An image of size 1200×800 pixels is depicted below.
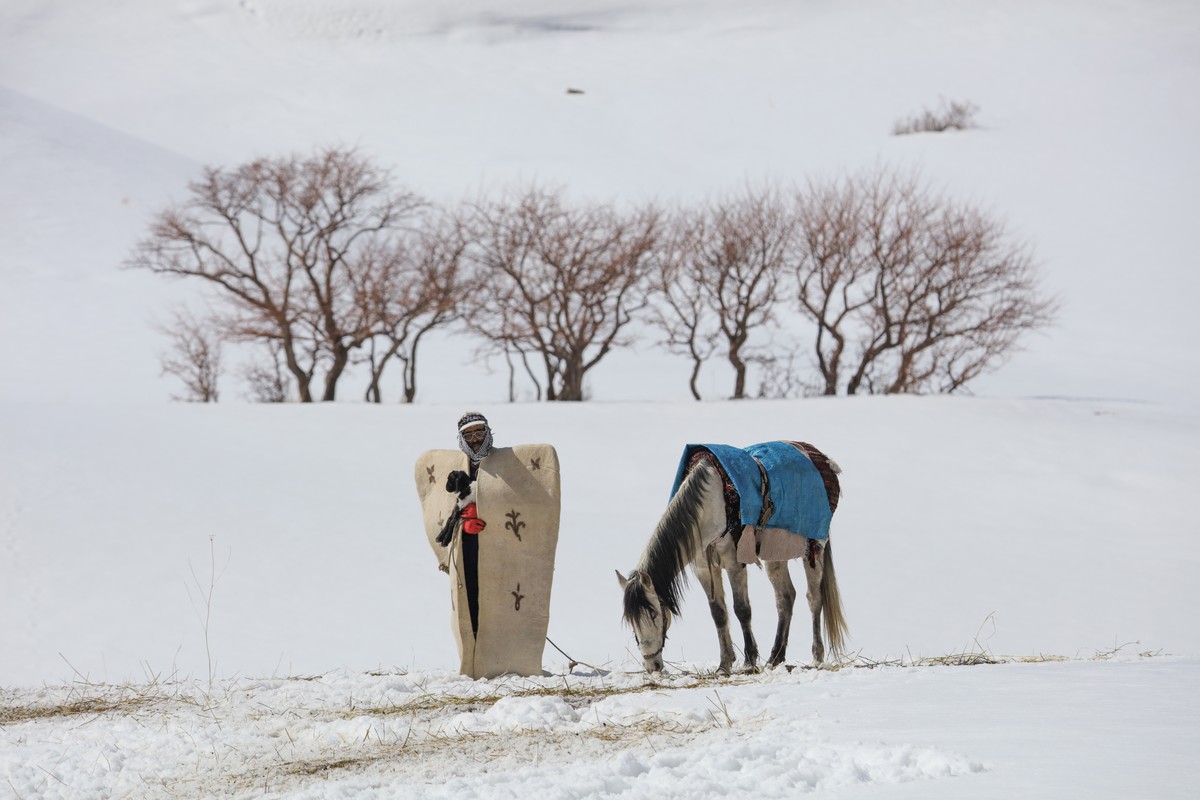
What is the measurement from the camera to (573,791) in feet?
13.4

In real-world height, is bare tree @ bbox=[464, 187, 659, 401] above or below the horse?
above

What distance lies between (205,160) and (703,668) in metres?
63.6

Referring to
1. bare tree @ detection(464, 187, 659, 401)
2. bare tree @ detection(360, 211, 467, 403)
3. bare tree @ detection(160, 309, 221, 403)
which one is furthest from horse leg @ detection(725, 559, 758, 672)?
bare tree @ detection(160, 309, 221, 403)

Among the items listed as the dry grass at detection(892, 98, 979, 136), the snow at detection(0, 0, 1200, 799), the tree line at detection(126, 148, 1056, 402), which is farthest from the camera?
the dry grass at detection(892, 98, 979, 136)

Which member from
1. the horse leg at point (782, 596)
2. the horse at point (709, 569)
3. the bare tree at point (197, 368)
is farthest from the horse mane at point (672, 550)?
the bare tree at point (197, 368)

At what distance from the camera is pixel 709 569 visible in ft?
25.1

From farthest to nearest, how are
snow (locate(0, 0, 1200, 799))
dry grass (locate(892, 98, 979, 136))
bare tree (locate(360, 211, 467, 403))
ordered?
dry grass (locate(892, 98, 979, 136))
bare tree (locate(360, 211, 467, 403))
snow (locate(0, 0, 1200, 799))

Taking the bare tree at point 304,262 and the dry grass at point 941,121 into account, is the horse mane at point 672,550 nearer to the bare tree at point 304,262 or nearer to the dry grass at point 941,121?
the bare tree at point 304,262

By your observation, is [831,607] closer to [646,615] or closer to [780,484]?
[780,484]

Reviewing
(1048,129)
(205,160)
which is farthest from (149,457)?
(1048,129)

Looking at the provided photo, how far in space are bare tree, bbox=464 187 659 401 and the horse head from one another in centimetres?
2048

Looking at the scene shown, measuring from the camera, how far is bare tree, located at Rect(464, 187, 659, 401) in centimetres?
2789

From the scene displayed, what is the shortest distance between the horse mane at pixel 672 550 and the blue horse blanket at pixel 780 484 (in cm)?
24

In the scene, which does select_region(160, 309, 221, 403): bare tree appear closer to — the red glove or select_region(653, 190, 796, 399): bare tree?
select_region(653, 190, 796, 399): bare tree
